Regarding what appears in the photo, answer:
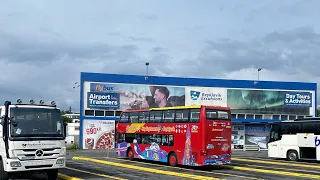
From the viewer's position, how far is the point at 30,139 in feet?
49.0

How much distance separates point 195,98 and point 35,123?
29.9 meters

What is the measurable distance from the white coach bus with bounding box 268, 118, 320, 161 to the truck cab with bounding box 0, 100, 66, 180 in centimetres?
1799

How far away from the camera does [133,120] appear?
27516 mm

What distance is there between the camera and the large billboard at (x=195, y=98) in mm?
41562

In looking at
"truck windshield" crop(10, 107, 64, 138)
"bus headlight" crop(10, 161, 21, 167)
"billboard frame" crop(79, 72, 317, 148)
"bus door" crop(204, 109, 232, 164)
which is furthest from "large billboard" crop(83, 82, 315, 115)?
"bus headlight" crop(10, 161, 21, 167)

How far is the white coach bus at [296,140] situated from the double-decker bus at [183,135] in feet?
25.6

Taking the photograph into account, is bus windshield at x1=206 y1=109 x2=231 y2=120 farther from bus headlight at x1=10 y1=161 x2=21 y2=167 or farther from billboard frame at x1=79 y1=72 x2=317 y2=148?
billboard frame at x1=79 y1=72 x2=317 y2=148

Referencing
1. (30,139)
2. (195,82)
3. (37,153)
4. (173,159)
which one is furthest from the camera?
(195,82)

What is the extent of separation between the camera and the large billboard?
41562mm

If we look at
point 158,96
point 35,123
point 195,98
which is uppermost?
point 158,96

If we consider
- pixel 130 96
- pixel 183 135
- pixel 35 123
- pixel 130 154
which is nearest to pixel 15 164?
pixel 35 123

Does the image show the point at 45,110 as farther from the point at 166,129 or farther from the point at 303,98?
the point at 303,98

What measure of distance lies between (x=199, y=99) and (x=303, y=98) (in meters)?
12.3

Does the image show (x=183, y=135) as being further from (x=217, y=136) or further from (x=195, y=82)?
(x=195, y=82)
